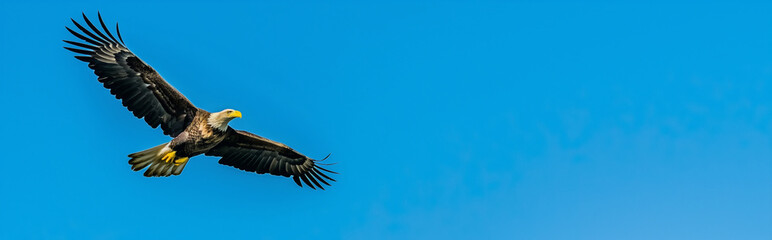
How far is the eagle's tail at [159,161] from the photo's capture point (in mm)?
17812

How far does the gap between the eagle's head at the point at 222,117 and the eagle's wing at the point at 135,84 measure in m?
0.36

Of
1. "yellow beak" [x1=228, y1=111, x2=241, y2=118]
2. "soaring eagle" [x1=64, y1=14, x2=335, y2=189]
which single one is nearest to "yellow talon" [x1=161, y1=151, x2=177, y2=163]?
"soaring eagle" [x1=64, y1=14, x2=335, y2=189]

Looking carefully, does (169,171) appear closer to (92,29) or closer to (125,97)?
(125,97)

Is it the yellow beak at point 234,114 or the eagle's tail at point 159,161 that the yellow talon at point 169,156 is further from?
the yellow beak at point 234,114

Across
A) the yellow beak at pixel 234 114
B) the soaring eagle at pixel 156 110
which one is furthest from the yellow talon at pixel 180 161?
the yellow beak at pixel 234 114

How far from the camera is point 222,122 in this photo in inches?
693

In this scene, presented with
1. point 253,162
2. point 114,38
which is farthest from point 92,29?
point 253,162

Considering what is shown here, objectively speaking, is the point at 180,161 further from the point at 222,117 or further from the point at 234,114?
the point at 234,114

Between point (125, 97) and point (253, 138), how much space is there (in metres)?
2.48

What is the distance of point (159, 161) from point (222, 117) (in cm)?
142

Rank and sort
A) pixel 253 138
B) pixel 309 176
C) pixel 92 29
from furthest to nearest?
pixel 309 176 → pixel 253 138 → pixel 92 29

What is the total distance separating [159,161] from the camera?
17953mm

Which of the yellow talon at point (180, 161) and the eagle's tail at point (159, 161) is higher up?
the yellow talon at point (180, 161)

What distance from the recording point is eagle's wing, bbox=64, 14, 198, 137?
17156mm
